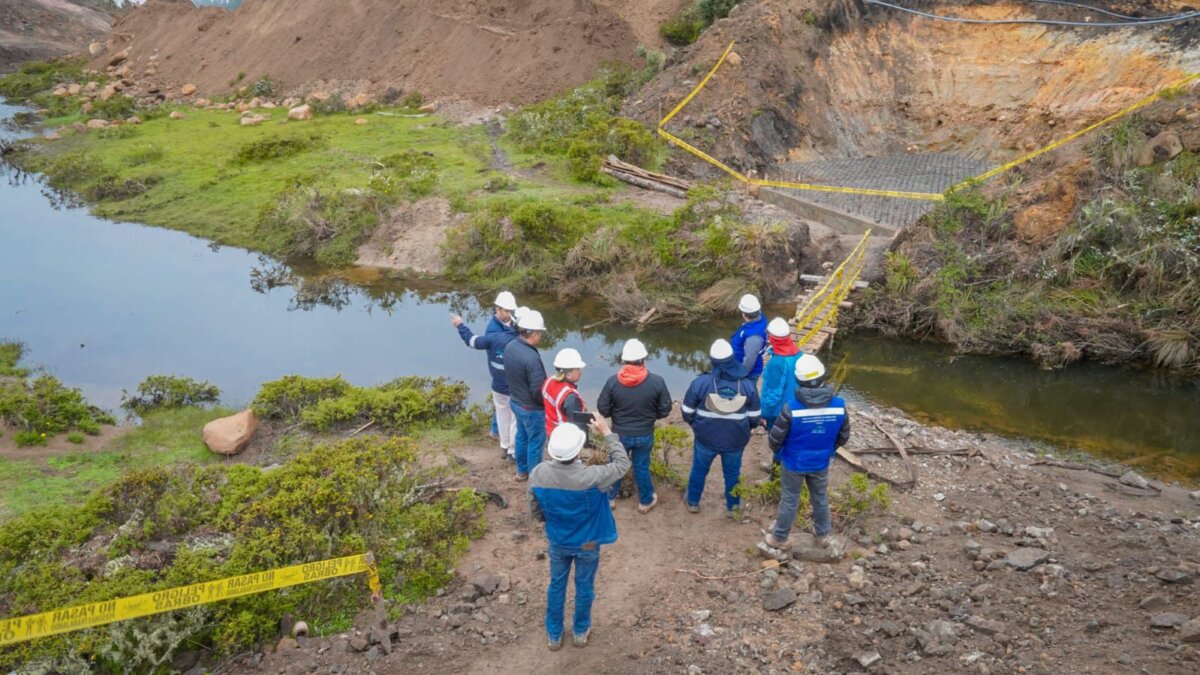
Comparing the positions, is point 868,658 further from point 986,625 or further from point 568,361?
point 568,361

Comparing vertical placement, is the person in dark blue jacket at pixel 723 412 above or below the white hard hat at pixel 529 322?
below

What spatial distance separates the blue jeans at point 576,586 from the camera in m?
5.43

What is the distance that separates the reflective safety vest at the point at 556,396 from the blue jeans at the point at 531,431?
0.73 metres

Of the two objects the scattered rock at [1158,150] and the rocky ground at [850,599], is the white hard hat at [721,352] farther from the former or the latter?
the scattered rock at [1158,150]

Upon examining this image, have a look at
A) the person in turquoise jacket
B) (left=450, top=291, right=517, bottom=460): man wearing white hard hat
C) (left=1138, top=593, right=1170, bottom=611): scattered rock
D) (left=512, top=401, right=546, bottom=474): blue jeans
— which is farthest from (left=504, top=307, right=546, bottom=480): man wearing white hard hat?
(left=1138, top=593, right=1170, bottom=611): scattered rock

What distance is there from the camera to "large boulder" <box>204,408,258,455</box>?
9.34 metres

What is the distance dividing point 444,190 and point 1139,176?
14625mm

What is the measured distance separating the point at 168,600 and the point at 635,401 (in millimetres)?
3822

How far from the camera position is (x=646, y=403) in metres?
6.88

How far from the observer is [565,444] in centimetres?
501

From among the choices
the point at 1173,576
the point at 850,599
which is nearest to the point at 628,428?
the point at 850,599

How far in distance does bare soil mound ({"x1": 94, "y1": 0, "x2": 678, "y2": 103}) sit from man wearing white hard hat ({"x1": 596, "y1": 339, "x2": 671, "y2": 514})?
75.0 feet

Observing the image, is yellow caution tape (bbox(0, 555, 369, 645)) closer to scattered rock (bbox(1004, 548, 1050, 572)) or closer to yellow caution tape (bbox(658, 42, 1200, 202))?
scattered rock (bbox(1004, 548, 1050, 572))

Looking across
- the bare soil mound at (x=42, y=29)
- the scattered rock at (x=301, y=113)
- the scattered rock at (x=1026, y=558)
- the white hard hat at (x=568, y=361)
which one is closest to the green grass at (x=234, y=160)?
the scattered rock at (x=301, y=113)
